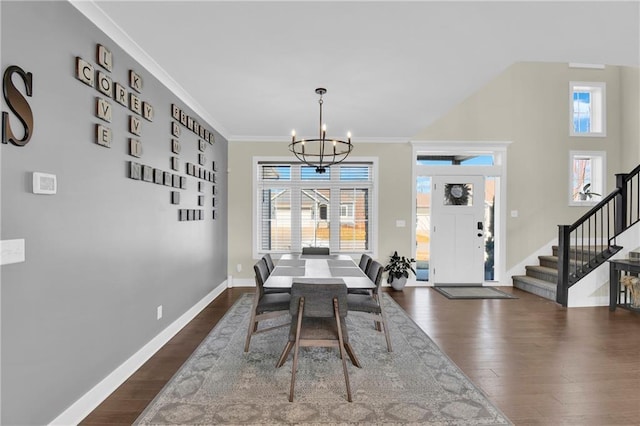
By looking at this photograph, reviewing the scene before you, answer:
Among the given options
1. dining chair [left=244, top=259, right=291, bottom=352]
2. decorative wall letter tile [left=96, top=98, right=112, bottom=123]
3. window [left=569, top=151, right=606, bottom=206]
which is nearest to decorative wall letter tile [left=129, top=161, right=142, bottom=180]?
decorative wall letter tile [left=96, top=98, right=112, bottom=123]

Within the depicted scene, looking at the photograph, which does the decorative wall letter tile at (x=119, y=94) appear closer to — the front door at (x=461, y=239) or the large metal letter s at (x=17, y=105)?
the large metal letter s at (x=17, y=105)

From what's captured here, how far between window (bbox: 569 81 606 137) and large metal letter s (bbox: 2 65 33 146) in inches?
285

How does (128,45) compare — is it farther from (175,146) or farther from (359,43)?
(359,43)

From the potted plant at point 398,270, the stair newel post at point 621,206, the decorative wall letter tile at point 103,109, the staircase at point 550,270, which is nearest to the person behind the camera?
the decorative wall letter tile at point 103,109

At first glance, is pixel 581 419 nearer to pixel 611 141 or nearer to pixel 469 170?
pixel 469 170

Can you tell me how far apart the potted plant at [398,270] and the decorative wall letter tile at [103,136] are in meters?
4.26

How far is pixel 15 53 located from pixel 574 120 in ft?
24.5

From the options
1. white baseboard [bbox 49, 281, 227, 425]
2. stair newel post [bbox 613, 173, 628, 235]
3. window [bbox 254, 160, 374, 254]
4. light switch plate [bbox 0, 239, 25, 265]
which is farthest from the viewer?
window [bbox 254, 160, 374, 254]

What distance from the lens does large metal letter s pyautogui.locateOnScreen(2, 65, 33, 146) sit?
4.90ft

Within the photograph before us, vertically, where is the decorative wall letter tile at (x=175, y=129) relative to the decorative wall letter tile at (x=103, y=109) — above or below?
above

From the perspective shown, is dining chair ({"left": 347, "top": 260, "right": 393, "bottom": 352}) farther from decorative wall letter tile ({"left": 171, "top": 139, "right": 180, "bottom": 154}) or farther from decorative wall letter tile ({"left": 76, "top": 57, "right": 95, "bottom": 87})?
decorative wall letter tile ({"left": 76, "top": 57, "right": 95, "bottom": 87})

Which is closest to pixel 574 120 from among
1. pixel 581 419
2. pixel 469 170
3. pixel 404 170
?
pixel 469 170

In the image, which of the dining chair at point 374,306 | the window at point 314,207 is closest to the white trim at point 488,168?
the window at point 314,207

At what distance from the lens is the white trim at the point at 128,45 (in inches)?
79.4
